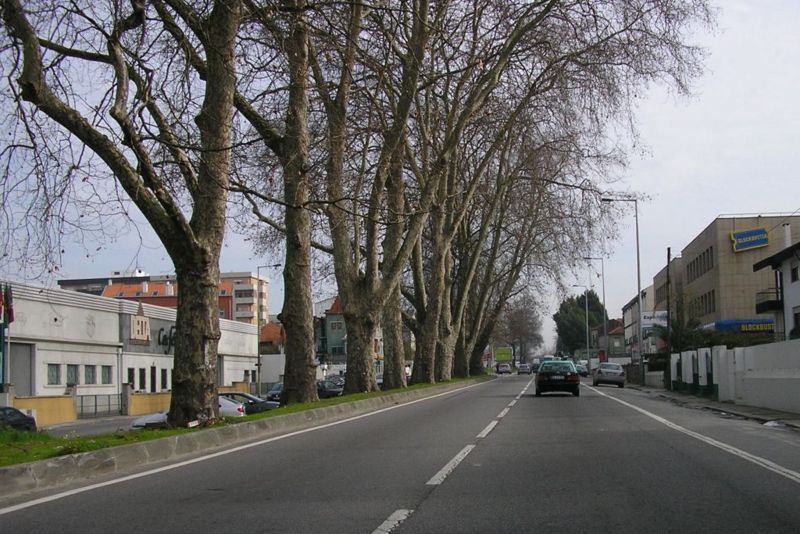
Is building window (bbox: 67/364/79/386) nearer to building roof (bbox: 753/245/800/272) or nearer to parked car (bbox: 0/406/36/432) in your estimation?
parked car (bbox: 0/406/36/432)

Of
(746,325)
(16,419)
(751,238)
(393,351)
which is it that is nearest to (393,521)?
(16,419)

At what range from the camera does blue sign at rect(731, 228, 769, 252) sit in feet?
204

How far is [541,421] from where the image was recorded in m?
19.0

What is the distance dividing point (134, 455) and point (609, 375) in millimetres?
42432

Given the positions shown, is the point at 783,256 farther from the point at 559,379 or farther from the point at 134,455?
the point at 134,455

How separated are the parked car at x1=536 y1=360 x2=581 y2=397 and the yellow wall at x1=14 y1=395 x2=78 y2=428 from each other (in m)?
20.1

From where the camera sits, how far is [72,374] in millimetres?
44406

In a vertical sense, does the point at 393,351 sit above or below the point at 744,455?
above

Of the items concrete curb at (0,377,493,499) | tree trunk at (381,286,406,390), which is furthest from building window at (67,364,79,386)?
concrete curb at (0,377,493,499)

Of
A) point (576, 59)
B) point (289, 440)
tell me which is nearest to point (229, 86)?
point (289, 440)

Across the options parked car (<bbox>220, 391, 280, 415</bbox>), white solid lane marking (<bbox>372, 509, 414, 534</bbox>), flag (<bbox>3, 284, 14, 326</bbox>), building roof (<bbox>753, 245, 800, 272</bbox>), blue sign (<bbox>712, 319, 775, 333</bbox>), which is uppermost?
building roof (<bbox>753, 245, 800, 272</bbox>)

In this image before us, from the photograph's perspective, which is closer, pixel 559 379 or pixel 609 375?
pixel 559 379

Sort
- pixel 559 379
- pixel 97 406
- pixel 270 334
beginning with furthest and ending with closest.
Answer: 1. pixel 270 334
2. pixel 97 406
3. pixel 559 379

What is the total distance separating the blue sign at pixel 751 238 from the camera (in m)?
62.1
